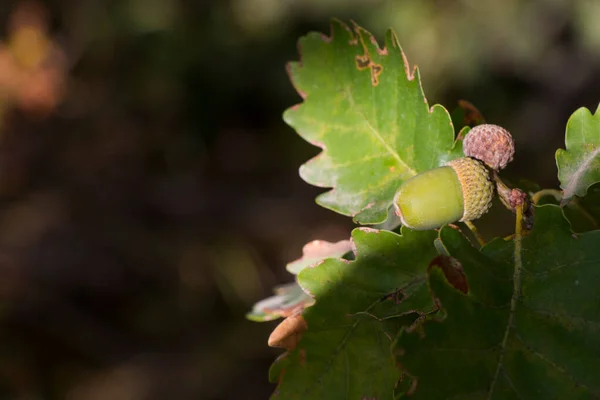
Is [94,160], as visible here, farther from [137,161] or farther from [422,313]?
[422,313]

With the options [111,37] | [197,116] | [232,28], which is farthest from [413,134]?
[111,37]

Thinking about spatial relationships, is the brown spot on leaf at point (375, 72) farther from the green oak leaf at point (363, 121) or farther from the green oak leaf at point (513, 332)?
the green oak leaf at point (513, 332)

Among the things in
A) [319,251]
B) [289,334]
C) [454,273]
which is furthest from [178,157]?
[454,273]

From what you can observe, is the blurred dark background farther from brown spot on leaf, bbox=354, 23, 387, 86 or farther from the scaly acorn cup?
the scaly acorn cup

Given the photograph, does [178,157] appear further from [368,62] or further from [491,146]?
[491,146]

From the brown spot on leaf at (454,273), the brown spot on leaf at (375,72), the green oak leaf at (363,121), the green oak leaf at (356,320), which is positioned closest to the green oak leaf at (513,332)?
the brown spot on leaf at (454,273)

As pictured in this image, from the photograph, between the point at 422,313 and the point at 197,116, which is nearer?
the point at 422,313
